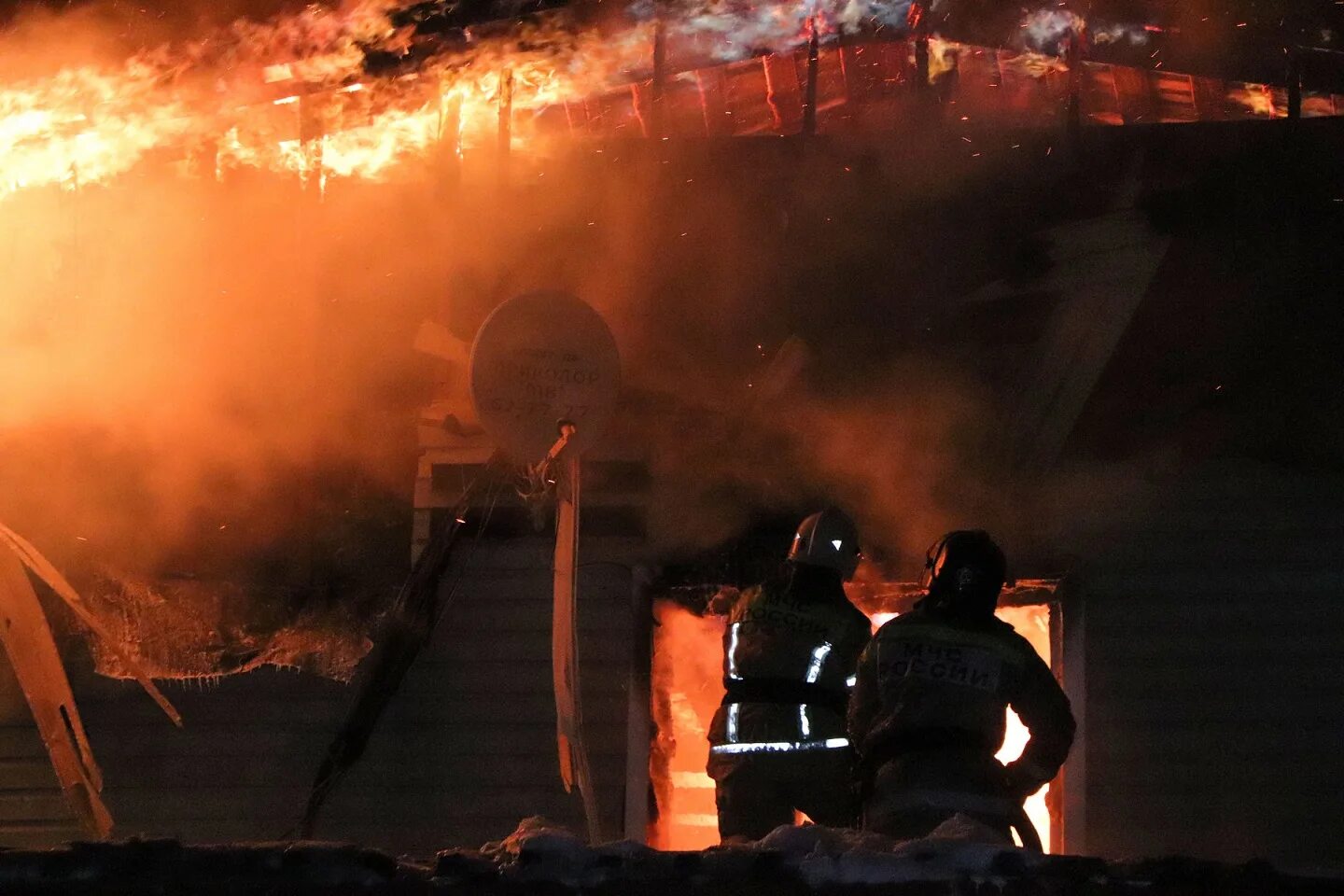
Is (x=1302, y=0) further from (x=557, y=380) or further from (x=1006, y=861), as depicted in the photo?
(x=1006, y=861)

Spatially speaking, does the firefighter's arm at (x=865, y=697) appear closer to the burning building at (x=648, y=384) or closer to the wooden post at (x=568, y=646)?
the wooden post at (x=568, y=646)

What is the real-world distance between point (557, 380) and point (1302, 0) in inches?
185

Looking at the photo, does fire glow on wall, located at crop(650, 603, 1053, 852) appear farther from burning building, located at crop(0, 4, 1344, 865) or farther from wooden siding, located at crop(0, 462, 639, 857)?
wooden siding, located at crop(0, 462, 639, 857)

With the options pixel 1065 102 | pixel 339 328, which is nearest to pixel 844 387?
pixel 1065 102

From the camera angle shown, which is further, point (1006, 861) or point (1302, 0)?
point (1302, 0)

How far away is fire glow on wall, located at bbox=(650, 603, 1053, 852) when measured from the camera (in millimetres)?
7902

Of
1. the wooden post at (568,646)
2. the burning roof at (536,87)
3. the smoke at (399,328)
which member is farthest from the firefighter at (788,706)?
the burning roof at (536,87)

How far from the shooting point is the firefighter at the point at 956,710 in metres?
4.21

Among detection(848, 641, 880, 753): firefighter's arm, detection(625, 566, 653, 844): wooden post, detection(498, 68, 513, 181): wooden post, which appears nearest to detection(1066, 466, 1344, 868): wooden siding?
detection(625, 566, 653, 844): wooden post

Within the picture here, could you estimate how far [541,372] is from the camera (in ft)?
22.8

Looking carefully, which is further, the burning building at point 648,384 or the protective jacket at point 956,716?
the burning building at point 648,384

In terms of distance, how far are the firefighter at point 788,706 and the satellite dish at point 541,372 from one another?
5.99 ft

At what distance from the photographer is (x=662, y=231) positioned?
304 inches

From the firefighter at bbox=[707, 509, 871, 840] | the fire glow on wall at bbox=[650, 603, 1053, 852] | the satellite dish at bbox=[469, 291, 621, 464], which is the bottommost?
the fire glow on wall at bbox=[650, 603, 1053, 852]
